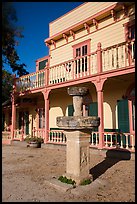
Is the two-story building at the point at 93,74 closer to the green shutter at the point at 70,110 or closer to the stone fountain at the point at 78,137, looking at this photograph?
the green shutter at the point at 70,110

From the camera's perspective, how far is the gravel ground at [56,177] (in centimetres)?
398

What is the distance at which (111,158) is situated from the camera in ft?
26.1

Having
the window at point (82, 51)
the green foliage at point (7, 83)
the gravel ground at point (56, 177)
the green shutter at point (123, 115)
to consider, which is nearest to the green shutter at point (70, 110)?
the window at point (82, 51)

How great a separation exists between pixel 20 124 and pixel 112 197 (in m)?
14.2

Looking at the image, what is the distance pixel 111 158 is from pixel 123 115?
2.60 m

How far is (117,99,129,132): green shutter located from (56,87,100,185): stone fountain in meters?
5.37

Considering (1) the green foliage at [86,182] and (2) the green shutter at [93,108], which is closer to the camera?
(1) the green foliage at [86,182]

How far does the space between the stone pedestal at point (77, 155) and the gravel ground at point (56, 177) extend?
0.30m

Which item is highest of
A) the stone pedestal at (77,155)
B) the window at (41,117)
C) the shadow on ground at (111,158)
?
the window at (41,117)

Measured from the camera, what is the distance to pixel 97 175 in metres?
5.53

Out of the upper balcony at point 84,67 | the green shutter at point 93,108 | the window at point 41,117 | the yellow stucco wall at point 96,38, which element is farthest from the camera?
the window at point 41,117

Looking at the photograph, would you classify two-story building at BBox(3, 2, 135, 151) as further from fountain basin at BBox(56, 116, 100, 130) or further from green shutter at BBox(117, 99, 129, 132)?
fountain basin at BBox(56, 116, 100, 130)

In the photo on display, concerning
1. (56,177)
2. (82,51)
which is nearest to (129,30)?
(82,51)

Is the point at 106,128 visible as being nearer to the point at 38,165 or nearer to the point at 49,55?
the point at 38,165
